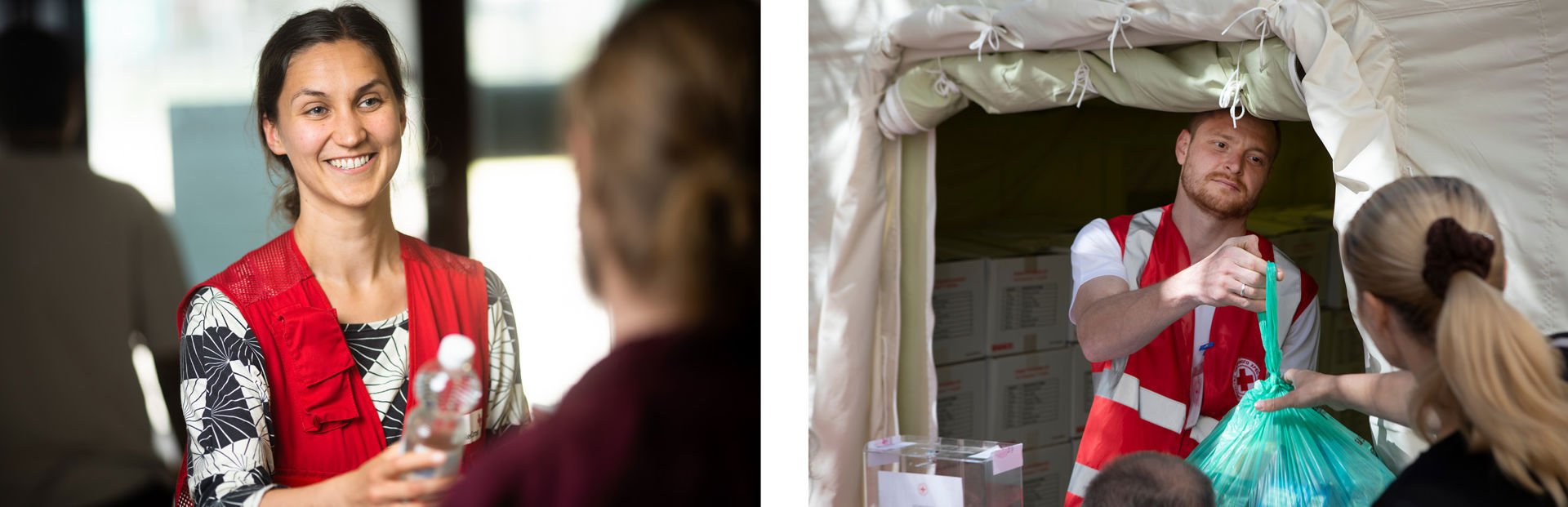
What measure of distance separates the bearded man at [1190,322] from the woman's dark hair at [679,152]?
0.83m

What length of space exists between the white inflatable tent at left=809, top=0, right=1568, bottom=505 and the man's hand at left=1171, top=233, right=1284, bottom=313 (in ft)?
0.58

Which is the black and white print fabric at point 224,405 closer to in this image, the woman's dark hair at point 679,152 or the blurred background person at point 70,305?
the blurred background person at point 70,305

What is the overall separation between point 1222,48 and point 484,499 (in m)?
1.73

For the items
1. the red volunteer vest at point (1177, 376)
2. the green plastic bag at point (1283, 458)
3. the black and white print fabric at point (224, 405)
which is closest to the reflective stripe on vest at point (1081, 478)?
the red volunteer vest at point (1177, 376)

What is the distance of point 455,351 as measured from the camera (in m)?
2.16

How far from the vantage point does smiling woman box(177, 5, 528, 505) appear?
73.5 inches

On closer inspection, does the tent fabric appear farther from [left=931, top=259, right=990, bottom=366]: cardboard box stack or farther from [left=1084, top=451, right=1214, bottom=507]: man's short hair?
[left=1084, top=451, right=1214, bottom=507]: man's short hair

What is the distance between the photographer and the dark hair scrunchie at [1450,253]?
143 cm

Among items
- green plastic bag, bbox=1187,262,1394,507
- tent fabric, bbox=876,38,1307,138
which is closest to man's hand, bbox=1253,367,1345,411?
green plastic bag, bbox=1187,262,1394,507

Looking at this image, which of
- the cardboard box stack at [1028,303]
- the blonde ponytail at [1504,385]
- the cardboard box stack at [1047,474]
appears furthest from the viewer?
the cardboard box stack at [1047,474]

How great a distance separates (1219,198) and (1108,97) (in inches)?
14.4

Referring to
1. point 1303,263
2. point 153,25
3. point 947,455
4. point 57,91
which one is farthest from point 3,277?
point 1303,263

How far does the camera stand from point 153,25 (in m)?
1.85

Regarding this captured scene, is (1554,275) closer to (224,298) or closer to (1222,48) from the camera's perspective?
(1222,48)
